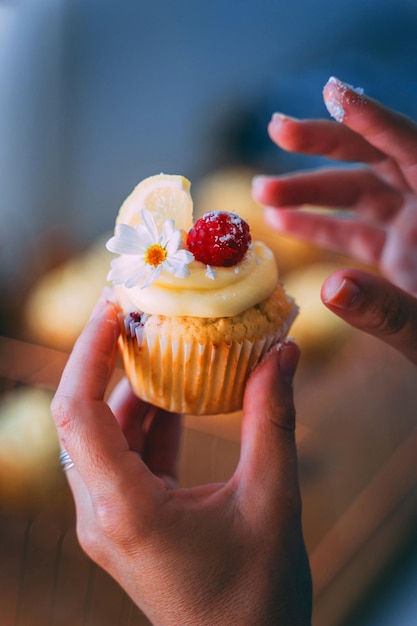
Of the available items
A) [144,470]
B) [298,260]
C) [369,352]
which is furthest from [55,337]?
[369,352]

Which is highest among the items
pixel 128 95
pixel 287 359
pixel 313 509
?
pixel 128 95

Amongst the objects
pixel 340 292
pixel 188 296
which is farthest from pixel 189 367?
pixel 340 292

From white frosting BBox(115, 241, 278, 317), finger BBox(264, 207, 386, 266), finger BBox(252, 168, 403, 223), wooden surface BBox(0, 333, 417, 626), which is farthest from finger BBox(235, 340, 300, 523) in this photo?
finger BBox(264, 207, 386, 266)

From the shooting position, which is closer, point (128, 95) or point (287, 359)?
point (287, 359)

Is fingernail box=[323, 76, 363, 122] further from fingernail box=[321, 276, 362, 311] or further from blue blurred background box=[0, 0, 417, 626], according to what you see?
blue blurred background box=[0, 0, 417, 626]

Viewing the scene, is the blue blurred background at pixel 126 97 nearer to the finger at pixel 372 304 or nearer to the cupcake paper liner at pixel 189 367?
the cupcake paper liner at pixel 189 367

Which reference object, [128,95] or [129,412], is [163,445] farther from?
[128,95]

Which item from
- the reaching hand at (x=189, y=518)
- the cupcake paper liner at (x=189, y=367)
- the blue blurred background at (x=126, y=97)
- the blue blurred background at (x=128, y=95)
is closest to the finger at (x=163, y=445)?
the cupcake paper liner at (x=189, y=367)
